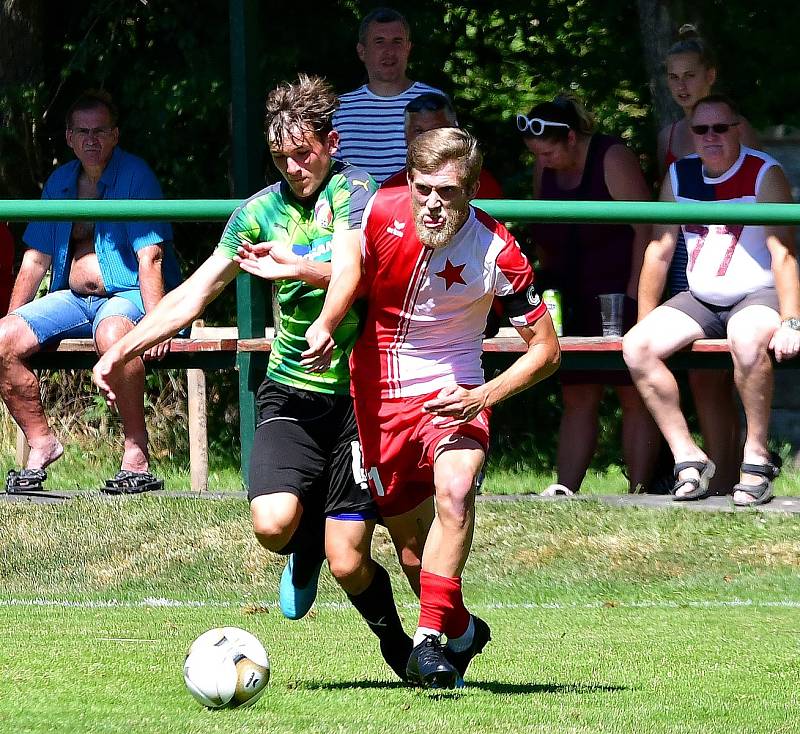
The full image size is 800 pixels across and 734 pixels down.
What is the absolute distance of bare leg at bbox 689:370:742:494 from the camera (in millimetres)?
8141

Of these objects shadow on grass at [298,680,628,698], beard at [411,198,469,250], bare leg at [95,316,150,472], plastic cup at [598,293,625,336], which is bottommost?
shadow on grass at [298,680,628,698]

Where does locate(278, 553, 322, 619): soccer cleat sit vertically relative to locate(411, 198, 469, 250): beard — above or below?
below

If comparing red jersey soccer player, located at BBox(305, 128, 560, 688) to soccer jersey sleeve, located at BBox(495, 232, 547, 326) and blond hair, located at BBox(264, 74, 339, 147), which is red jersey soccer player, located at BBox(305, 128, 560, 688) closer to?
soccer jersey sleeve, located at BBox(495, 232, 547, 326)

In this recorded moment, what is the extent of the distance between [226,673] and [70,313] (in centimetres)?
395

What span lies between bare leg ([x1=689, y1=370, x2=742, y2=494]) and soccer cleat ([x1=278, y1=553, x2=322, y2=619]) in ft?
10.8

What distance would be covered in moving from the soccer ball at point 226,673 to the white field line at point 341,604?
2229 mm

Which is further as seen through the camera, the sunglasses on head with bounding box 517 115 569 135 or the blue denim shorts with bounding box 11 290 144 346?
the sunglasses on head with bounding box 517 115 569 135

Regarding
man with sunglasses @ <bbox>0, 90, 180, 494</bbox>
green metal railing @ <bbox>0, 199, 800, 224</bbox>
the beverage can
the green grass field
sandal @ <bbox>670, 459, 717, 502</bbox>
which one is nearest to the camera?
the green grass field

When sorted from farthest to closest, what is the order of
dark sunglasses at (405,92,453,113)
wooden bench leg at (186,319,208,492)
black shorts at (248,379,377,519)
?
wooden bench leg at (186,319,208,492)
dark sunglasses at (405,92,453,113)
black shorts at (248,379,377,519)

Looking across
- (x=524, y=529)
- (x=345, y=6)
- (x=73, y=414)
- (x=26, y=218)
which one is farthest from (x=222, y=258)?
(x=73, y=414)

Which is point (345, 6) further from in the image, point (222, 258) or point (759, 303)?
point (222, 258)

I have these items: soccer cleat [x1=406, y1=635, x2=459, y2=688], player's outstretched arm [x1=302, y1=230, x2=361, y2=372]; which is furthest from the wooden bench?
soccer cleat [x1=406, y1=635, x2=459, y2=688]

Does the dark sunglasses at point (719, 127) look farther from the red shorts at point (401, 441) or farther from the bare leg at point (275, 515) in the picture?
the bare leg at point (275, 515)

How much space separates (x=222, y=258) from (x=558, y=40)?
6997 mm
